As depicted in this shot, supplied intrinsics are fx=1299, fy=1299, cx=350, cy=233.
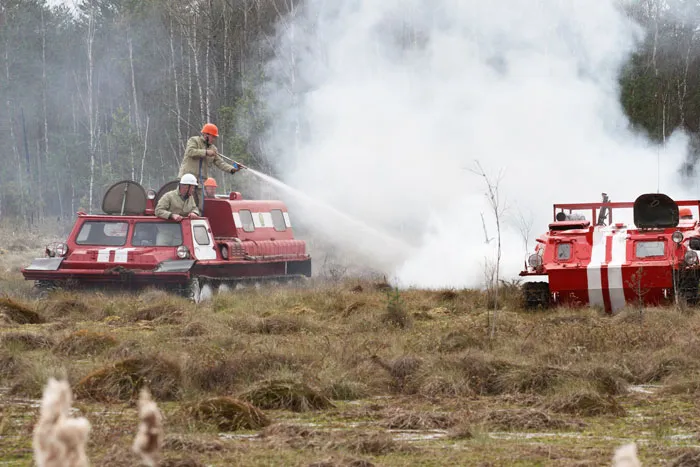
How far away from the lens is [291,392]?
9.45m

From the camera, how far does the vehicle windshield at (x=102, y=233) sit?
826 inches

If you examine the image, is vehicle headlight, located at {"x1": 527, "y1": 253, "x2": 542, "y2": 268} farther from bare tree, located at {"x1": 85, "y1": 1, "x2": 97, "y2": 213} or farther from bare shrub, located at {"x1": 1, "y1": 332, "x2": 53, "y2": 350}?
bare tree, located at {"x1": 85, "y1": 1, "x2": 97, "y2": 213}

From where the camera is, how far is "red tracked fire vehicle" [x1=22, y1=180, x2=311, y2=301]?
20.3 metres

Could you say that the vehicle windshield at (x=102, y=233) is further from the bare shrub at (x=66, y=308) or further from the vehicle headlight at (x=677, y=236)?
the vehicle headlight at (x=677, y=236)

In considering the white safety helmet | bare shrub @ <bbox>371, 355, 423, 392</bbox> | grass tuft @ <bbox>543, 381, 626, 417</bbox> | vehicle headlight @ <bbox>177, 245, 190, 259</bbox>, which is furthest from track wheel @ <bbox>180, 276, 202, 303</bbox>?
grass tuft @ <bbox>543, 381, 626, 417</bbox>

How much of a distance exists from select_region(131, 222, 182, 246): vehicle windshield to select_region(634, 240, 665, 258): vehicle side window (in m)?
7.56

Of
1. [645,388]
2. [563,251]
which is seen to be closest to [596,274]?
[563,251]

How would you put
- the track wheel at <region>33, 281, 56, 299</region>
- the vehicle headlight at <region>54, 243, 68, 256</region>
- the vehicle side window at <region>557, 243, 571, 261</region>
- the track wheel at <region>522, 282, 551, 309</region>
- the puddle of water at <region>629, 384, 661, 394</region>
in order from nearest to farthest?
the puddle of water at <region>629, 384, 661, 394</region> < the vehicle side window at <region>557, 243, 571, 261</region> < the track wheel at <region>522, 282, 551, 309</region> < the track wheel at <region>33, 281, 56, 299</region> < the vehicle headlight at <region>54, 243, 68, 256</region>

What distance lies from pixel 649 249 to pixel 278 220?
9.14 m

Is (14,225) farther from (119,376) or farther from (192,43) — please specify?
(119,376)

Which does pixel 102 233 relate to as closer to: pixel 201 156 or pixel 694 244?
pixel 201 156

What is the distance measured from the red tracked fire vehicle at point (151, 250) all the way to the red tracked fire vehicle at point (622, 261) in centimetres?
569

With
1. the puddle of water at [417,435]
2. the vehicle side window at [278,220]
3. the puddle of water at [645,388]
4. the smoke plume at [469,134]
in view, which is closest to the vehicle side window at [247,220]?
the vehicle side window at [278,220]

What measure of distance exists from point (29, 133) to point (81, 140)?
9.43 ft
